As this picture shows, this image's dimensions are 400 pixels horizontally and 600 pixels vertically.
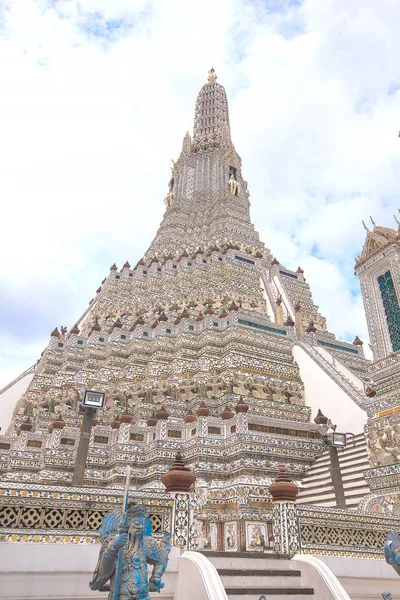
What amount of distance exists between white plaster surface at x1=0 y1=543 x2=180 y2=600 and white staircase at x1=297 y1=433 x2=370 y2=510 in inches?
288

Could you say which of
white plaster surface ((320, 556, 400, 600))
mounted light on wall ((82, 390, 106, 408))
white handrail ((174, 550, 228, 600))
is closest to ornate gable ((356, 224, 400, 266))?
white plaster surface ((320, 556, 400, 600))

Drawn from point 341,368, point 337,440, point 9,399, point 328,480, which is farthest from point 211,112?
point 337,440

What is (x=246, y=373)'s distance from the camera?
57.9 feet

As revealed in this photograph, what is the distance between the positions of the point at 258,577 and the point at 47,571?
258 centimetres

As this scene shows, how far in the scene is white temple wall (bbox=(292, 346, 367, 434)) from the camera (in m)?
14.4

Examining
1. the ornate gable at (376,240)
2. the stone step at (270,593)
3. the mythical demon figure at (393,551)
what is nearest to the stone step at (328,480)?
the stone step at (270,593)

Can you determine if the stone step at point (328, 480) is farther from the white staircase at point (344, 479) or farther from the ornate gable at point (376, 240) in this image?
the ornate gable at point (376, 240)

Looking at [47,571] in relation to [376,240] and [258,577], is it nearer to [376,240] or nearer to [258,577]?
[258,577]

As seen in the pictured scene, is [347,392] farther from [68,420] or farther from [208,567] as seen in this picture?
[208,567]

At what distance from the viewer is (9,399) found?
798 inches

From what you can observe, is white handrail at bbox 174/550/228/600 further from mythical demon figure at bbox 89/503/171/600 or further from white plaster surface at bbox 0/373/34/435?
white plaster surface at bbox 0/373/34/435

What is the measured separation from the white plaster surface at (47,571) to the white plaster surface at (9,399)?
A: 15.4 meters

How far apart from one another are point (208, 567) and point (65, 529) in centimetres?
167

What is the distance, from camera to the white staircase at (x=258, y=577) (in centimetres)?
523
